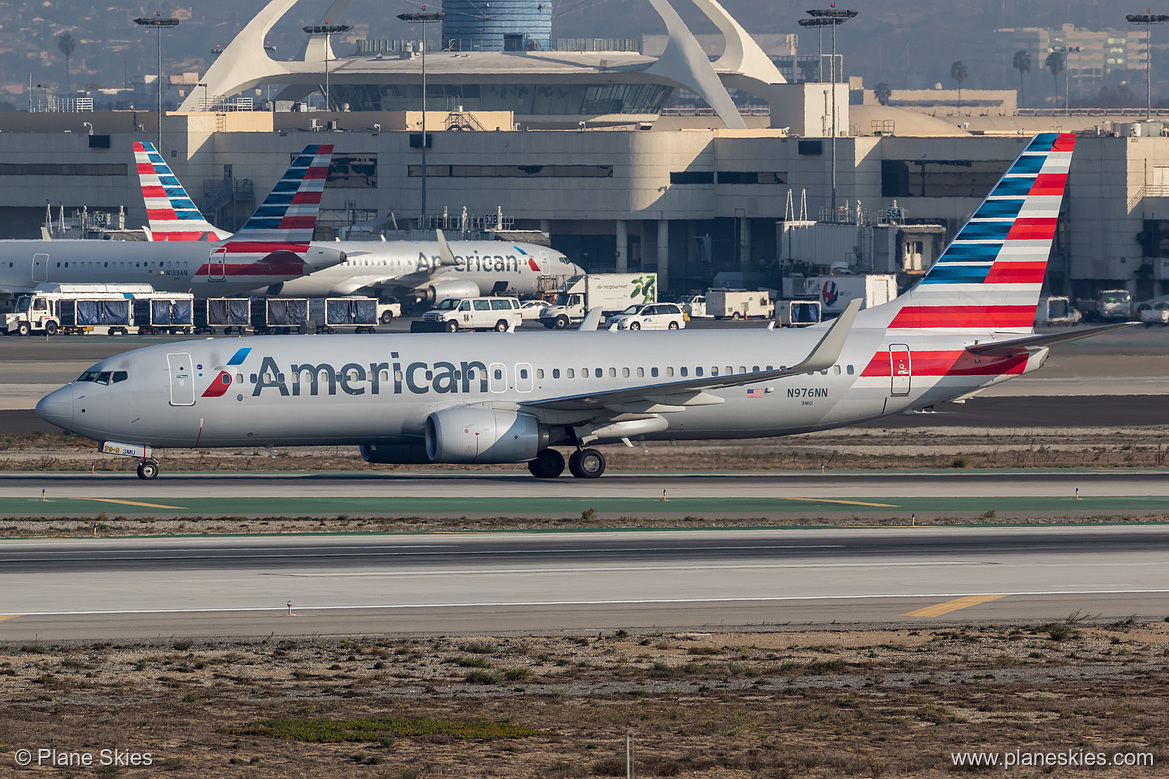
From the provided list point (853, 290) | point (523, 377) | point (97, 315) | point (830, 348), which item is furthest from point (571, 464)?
point (853, 290)

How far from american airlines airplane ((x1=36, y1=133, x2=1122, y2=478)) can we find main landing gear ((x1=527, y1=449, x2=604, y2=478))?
0.17 feet

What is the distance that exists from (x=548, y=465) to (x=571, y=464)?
0.73m

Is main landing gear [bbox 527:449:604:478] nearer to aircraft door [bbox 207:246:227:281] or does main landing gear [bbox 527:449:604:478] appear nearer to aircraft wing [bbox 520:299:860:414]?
aircraft wing [bbox 520:299:860:414]

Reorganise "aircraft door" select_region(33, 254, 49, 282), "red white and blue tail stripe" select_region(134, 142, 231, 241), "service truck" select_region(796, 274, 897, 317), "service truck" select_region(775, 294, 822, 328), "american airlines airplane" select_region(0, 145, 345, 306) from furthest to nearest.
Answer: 1. "red white and blue tail stripe" select_region(134, 142, 231, 241)
2. "aircraft door" select_region(33, 254, 49, 282)
3. "service truck" select_region(796, 274, 897, 317)
4. "american airlines airplane" select_region(0, 145, 345, 306)
5. "service truck" select_region(775, 294, 822, 328)

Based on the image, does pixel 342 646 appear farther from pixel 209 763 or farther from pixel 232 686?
pixel 209 763

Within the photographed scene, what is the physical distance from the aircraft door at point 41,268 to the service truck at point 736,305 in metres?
49.4

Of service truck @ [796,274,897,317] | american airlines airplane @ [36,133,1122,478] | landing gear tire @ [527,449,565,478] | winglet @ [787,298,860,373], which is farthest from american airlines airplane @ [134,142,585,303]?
winglet @ [787,298,860,373]

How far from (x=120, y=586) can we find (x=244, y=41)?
168 metres

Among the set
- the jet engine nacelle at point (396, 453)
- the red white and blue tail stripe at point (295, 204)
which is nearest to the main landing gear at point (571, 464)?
the jet engine nacelle at point (396, 453)

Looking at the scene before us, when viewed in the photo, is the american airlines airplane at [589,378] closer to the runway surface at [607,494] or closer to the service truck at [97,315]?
the runway surface at [607,494]

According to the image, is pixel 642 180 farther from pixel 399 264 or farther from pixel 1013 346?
pixel 1013 346

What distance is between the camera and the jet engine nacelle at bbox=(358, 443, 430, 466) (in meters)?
47.8

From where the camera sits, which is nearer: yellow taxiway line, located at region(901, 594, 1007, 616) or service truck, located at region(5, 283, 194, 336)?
yellow taxiway line, located at region(901, 594, 1007, 616)

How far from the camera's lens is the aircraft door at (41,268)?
113 m
